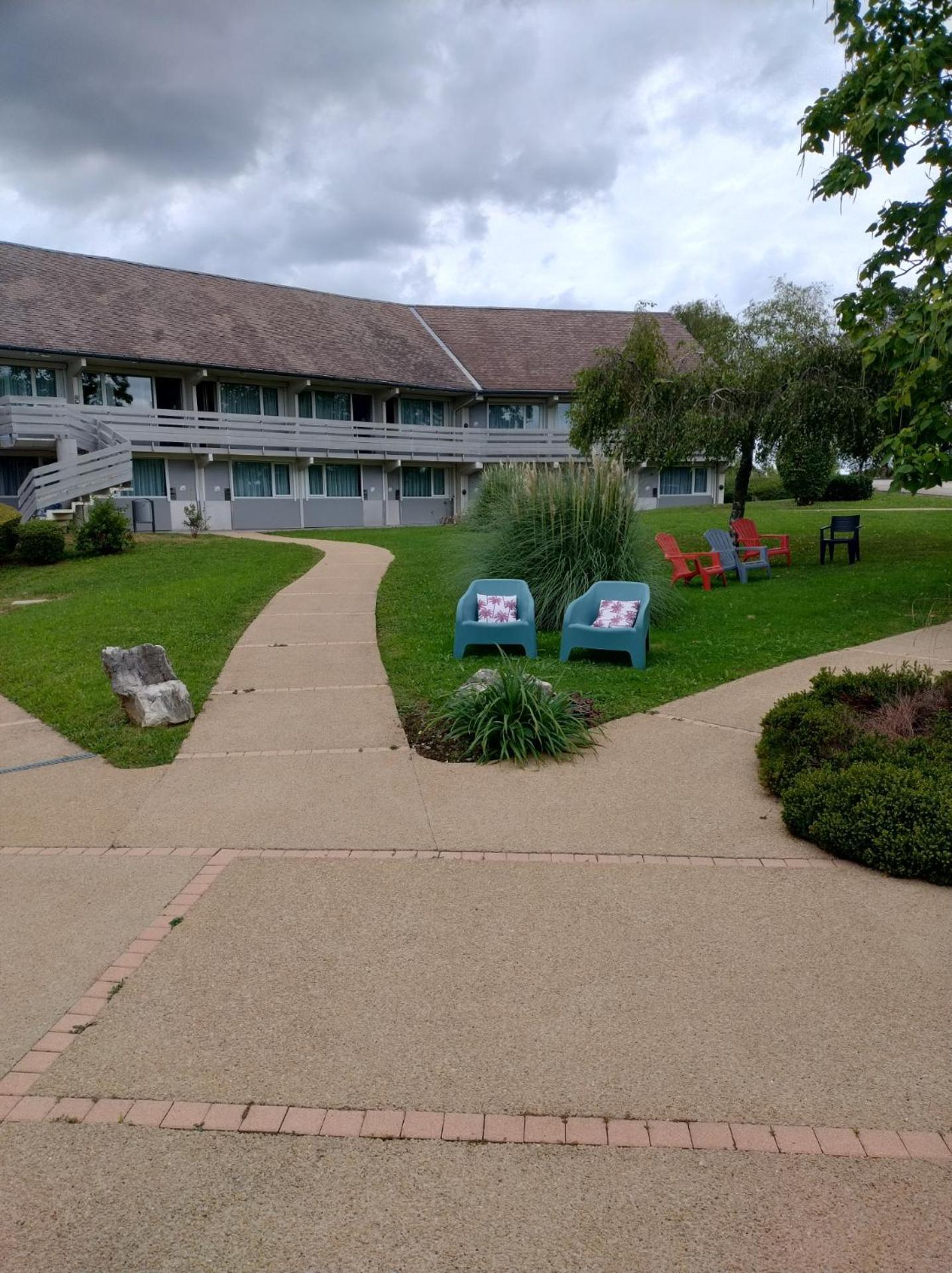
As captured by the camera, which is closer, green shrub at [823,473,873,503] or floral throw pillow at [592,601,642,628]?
floral throw pillow at [592,601,642,628]

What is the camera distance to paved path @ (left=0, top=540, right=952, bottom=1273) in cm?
263

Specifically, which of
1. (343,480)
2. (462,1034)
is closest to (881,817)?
(462,1034)

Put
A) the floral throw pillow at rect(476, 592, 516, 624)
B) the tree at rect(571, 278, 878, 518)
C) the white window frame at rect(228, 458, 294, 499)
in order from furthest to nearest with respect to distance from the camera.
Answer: the white window frame at rect(228, 458, 294, 499), the tree at rect(571, 278, 878, 518), the floral throw pillow at rect(476, 592, 516, 624)

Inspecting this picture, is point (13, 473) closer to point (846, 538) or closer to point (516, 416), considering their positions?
point (516, 416)

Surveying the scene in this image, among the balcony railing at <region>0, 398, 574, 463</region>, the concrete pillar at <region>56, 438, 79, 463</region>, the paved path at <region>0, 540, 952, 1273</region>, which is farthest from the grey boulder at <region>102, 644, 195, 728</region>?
the concrete pillar at <region>56, 438, 79, 463</region>

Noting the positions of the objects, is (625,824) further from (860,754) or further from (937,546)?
(937,546)

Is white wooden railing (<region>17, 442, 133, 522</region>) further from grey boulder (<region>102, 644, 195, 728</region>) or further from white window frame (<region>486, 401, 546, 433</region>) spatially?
grey boulder (<region>102, 644, 195, 728</region>)

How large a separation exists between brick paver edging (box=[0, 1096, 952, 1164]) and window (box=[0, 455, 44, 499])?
3082cm

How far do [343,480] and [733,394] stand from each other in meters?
21.0

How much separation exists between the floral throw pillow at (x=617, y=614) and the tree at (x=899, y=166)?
3.14 metres

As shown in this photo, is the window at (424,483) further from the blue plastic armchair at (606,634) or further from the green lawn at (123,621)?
the blue plastic armchair at (606,634)

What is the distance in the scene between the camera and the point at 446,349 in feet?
134

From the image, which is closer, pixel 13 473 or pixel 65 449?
pixel 65 449

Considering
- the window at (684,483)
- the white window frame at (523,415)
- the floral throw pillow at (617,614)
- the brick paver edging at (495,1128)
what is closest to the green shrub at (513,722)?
the floral throw pillow at (617,614)
